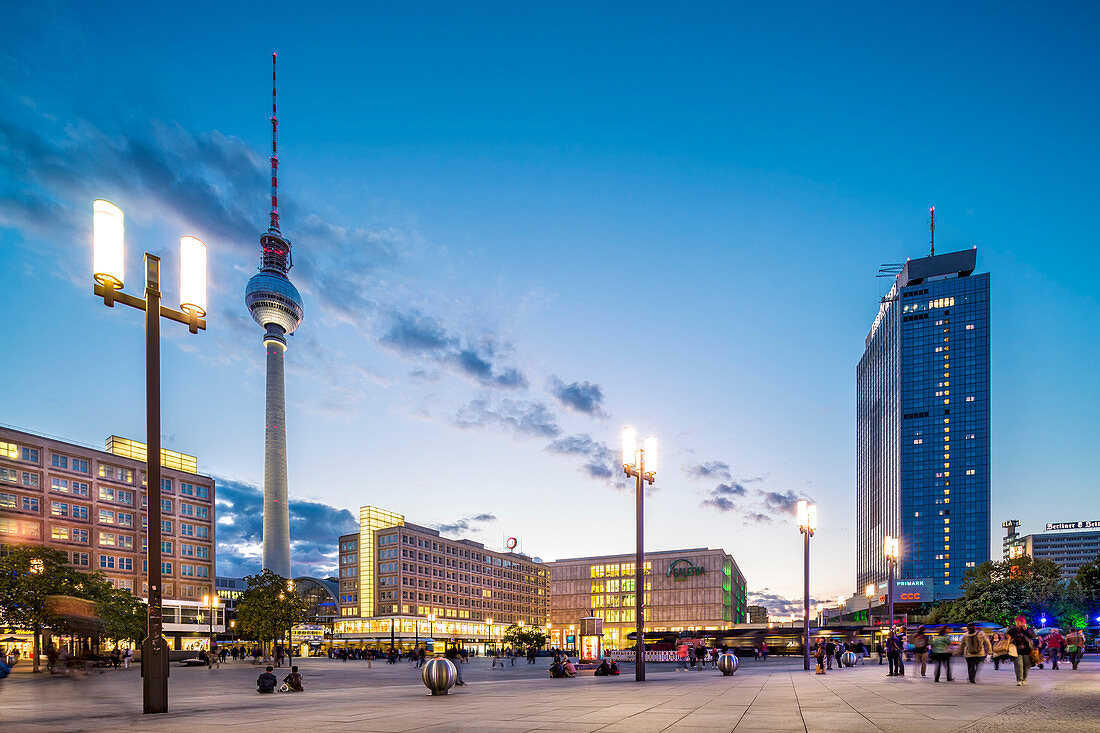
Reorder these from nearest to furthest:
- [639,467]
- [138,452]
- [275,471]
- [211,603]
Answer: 1. [639,467]
2. [211,603]
3. [138,452]
4. [275,471]

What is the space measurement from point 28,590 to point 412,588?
106m

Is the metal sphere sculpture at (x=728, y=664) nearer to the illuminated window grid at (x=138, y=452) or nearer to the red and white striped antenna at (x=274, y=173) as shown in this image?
the illuminated window grid at (x=138, y=452)

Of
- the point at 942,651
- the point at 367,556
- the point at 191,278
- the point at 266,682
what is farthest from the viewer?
the point at 367,556

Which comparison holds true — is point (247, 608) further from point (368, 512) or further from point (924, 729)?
point (368, 512)

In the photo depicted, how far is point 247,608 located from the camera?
65750 mm

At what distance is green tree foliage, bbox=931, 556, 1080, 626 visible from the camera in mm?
73000

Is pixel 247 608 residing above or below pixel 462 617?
above

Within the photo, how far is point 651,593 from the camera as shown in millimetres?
150625

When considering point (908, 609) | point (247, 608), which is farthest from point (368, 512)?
point (908, 609)

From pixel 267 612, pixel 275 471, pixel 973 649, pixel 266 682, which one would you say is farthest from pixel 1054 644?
pixel 275 471

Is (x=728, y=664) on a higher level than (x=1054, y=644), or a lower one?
lower

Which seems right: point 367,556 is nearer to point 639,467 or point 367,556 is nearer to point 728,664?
point 728,664

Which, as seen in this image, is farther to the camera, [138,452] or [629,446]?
[138,452]

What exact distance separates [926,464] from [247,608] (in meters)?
186
